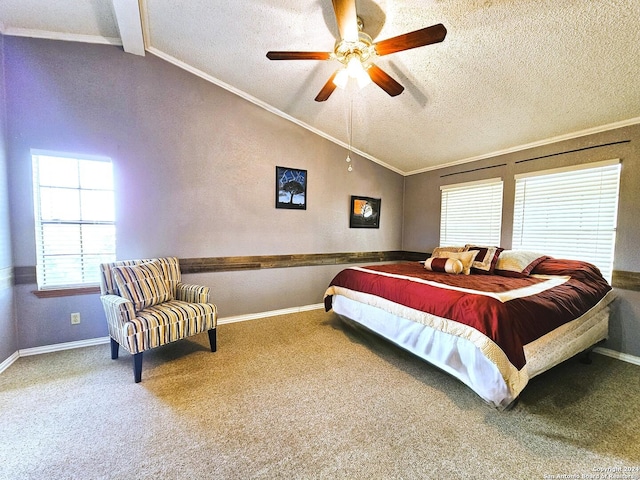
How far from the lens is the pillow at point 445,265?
118 inches

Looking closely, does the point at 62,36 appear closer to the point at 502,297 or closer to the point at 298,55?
the point at 298,55

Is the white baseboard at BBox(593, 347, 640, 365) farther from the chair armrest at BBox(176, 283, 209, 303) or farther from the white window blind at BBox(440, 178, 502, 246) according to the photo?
the chair armrest at BBox(176, 283, 209, 303)

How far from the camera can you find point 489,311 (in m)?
1.78

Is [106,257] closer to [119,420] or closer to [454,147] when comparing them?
[119,420]

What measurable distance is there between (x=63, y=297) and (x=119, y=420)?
1.69 m

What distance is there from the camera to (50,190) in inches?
103

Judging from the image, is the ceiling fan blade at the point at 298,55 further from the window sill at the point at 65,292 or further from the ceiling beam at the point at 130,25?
the window sill at the point at 65,292

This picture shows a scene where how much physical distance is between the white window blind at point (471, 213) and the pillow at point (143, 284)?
397 cm

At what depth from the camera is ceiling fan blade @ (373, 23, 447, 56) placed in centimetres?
157

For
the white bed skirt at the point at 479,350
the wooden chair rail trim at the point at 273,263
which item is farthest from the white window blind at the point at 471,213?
the white bed skirt at the point at 479,350

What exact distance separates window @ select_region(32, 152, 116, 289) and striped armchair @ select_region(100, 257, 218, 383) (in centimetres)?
44

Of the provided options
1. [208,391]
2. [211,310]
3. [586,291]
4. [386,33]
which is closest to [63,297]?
[211,310]

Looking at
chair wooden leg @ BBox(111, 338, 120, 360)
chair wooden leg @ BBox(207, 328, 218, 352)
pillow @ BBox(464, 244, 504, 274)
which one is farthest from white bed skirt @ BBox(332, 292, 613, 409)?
chair wooden leg @ BBox(111, 338, 120, 360)

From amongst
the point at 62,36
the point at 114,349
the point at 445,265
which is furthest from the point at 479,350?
the point at 62,36
